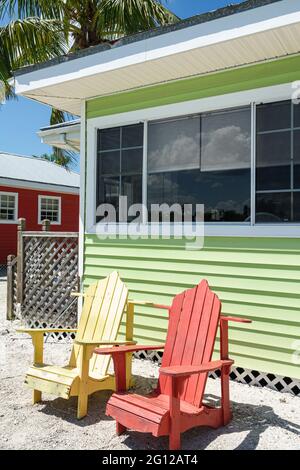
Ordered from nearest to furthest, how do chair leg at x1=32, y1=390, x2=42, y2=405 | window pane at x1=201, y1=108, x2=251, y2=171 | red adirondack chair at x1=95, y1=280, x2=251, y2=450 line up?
1. red adirondack chair at x1=95, y1=280, x2=251, y2=450
2. chair leg at x1=32, y1=390, x2=42, y2=405
3. window pane at x1=201, y1=108, x2=251, y2=171

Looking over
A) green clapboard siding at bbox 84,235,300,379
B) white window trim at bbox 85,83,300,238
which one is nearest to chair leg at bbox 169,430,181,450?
green clapboard siding at bbox 84,235,300,379

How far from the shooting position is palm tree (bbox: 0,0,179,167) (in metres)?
8.57

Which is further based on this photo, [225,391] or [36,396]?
[36,396]

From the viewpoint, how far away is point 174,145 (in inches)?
177

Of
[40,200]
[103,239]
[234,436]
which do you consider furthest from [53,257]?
[40,200]

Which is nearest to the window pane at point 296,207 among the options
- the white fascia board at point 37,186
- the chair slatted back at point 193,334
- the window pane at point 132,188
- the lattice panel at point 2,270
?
the chair slatted back at point 193,334

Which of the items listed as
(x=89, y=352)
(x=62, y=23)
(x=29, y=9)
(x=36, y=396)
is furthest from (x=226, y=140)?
(x=29, y=9)

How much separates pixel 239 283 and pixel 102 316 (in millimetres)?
1328

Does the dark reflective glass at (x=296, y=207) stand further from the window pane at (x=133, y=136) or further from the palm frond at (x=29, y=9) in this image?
the palm frond at (x=29, y=9)

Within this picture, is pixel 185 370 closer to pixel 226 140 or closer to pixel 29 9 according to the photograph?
pixel 226 140

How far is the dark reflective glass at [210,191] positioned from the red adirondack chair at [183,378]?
3.98ft

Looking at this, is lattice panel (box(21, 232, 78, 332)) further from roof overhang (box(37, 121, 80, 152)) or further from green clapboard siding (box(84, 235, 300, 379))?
roof overhang (box(37, 121, 80, 152))

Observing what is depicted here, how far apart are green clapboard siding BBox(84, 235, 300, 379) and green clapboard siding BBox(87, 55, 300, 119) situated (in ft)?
4.74

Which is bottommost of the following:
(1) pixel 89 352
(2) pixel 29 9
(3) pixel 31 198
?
(1) pixel 89 352
